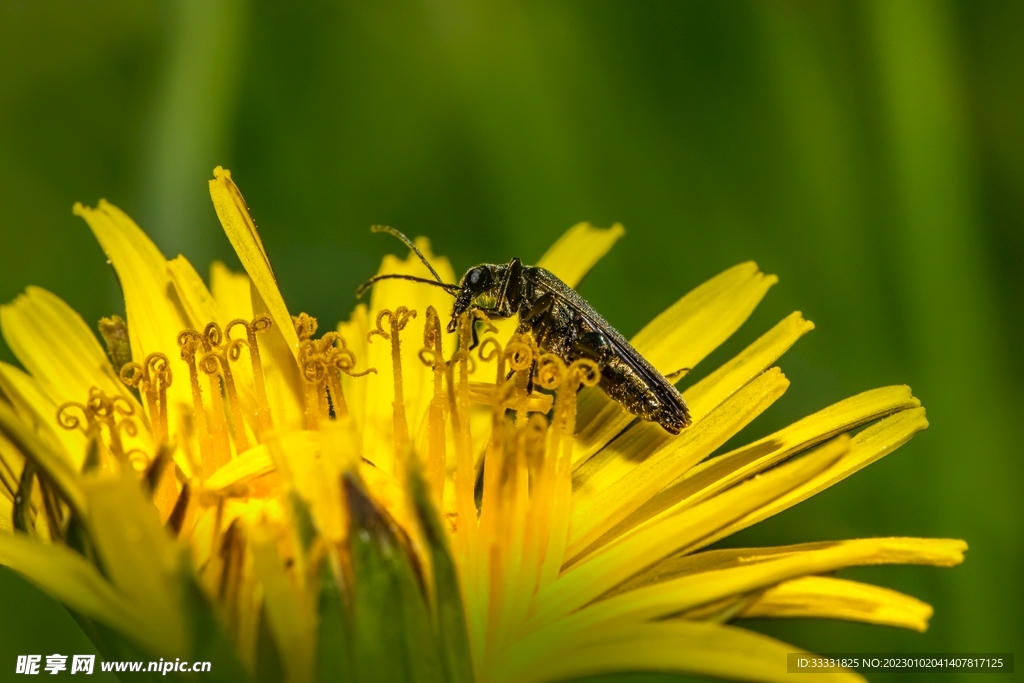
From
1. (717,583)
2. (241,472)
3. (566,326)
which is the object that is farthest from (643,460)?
(241,472)

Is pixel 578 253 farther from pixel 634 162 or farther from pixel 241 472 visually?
pixel 241 472

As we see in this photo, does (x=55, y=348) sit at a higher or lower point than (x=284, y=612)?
higher

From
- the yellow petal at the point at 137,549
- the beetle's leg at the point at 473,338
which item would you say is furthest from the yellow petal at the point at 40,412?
the beetle's leg at the point at 473,338

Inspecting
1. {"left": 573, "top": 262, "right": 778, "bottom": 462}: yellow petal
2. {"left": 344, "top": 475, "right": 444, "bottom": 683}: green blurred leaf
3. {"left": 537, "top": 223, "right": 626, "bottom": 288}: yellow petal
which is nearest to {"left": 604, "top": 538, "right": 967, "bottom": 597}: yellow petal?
{"left": 344, "top": 475, "right": 444, "bottom": 683}: green blurred leaf

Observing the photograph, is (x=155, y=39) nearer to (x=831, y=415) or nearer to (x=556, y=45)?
(x=556, y=45)

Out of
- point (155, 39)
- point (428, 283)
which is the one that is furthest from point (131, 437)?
point (155, 39)

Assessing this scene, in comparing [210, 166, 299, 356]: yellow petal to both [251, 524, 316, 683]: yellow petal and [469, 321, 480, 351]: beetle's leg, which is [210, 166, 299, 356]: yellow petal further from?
[251, 524, 316, 683]: yellow petal
